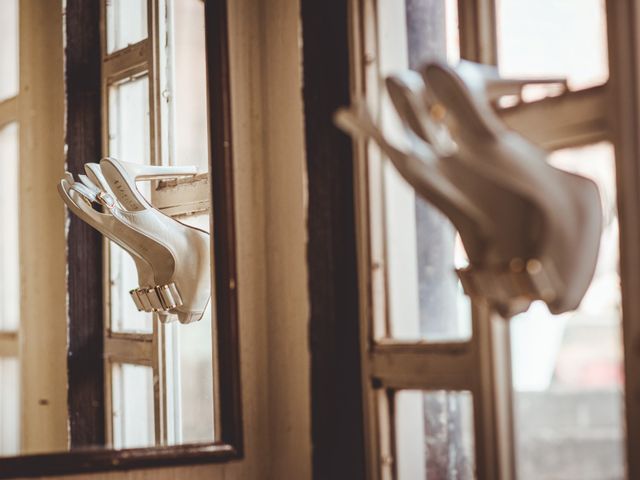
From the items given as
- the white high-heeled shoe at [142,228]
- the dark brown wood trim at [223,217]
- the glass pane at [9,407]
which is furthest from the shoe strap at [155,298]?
the glass pane at [9,407]

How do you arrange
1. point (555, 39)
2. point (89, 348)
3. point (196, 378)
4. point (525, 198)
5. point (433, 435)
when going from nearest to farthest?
1. point (525, 198)
2. point (555, 39)
3. point (433, 435)
4. point (89, 348)
5. point (196, 378)

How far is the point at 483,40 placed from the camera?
1.52m

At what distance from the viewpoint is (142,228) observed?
1.85 metres

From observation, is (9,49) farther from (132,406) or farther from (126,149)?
(132,406)

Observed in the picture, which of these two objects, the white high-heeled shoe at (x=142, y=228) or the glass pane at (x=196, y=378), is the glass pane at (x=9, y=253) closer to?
the white high-heeled shoe at (x=142, y=228)

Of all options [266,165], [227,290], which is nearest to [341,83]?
[266,165]

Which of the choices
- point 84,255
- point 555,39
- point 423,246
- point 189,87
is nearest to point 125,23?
point 189,87

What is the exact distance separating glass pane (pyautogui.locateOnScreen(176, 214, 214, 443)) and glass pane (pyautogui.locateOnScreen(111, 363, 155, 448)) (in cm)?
7

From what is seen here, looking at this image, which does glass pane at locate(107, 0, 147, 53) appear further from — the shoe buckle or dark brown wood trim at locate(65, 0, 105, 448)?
the shoe buckle

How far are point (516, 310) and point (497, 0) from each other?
1.62 feet

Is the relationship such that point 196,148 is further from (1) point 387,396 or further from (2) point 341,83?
(1) point 387,396

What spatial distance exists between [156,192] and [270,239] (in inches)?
9.8

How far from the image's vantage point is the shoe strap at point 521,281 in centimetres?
124

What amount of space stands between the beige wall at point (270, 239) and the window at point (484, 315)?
7.5 inches
